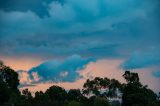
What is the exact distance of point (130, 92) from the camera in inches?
4722

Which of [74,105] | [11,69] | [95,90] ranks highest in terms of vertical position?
[11,69]

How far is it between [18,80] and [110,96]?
30934 mm

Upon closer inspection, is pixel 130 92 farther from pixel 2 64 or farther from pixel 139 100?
pixel 2 64

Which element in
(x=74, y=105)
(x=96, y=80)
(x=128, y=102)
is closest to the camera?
(x=74, y=105)

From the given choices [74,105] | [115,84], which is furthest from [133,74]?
[74,105]

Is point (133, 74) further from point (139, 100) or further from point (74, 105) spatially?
point (74, 105)

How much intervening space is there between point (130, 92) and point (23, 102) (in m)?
33.3

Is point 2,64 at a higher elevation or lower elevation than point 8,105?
higher

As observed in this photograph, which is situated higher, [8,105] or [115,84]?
[115,84]

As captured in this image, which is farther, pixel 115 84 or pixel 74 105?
pixel 115 84

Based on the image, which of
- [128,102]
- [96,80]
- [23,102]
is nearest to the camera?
[23,102]

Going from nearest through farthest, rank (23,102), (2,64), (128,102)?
(23,102) < (128,102) < (2,64)

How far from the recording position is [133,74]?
126188 mm

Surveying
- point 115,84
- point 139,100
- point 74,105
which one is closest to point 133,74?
point 115,84
